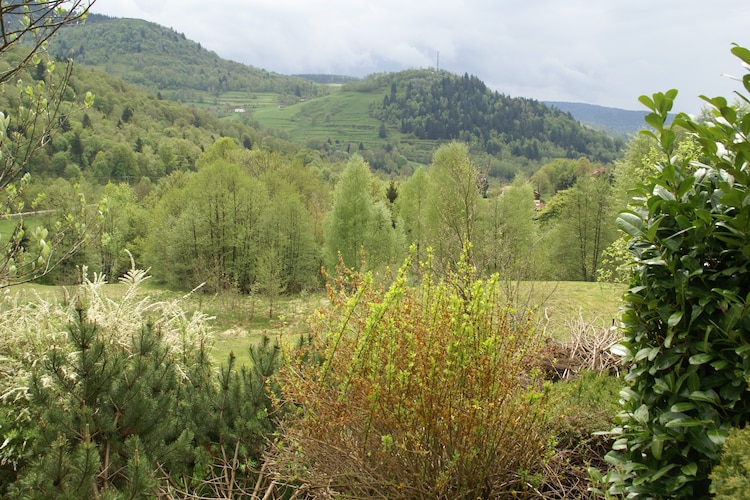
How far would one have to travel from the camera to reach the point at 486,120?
13812 centimetres

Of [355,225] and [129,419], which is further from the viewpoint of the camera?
[355,225]

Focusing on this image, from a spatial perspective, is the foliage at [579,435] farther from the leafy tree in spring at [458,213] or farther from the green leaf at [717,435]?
the leafy tree in spring at [458,213]

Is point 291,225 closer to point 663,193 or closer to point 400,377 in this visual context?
point 400,377

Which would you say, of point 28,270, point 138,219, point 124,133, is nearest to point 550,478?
point 28,270

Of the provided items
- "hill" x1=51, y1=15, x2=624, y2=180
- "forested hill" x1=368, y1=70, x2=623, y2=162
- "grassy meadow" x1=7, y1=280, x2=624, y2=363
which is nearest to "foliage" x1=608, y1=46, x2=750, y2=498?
"grassy meadow" x1=7, y1=280, x2=624, y2=363

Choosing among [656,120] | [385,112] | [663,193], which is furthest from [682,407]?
[385,112]

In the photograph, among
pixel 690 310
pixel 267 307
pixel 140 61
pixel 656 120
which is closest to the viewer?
pixel 690 310

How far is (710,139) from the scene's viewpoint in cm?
196

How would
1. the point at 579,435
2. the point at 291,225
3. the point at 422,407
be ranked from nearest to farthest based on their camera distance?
the point at 422,407
the point at 579,435
the point at 291,225

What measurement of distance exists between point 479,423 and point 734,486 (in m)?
1.07

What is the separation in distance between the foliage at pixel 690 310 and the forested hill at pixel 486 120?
123018 mm

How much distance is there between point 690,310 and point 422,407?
4.03ft

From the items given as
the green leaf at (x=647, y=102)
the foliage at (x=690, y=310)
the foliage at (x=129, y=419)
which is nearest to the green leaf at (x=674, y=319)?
the foliage at (x=690, y=310)

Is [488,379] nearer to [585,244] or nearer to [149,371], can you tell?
[149,371]
